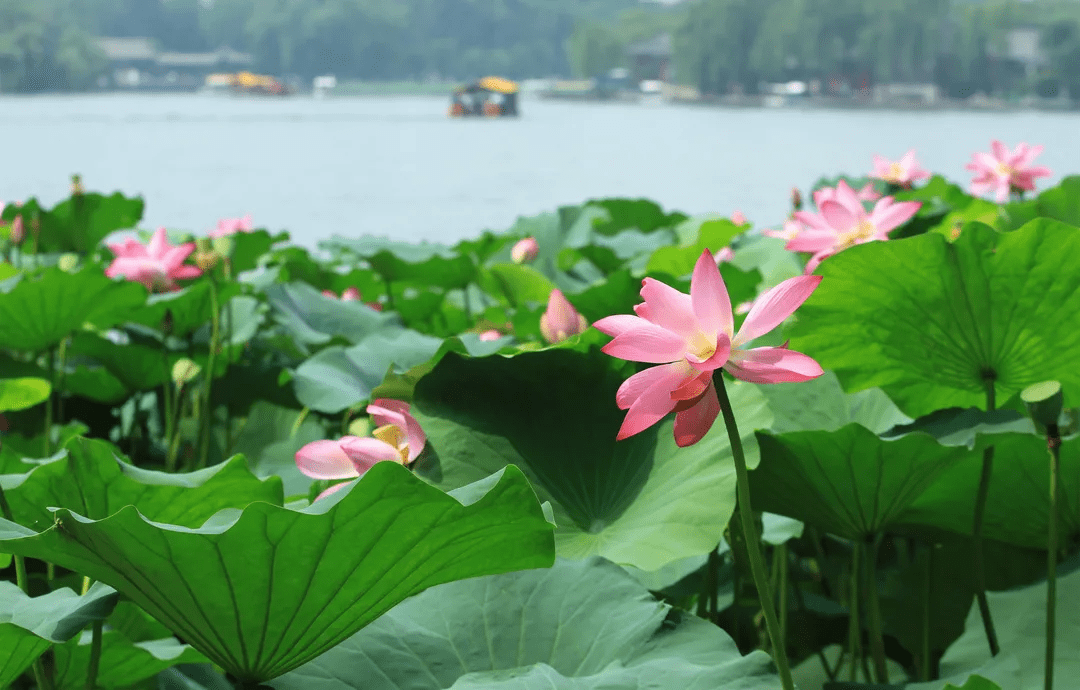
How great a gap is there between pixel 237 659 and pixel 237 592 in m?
0.06

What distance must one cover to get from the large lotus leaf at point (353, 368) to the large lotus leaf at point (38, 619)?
44cm

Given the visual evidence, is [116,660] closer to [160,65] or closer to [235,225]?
[235,225]

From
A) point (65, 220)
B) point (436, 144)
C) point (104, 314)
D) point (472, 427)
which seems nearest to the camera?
point (472, 427)

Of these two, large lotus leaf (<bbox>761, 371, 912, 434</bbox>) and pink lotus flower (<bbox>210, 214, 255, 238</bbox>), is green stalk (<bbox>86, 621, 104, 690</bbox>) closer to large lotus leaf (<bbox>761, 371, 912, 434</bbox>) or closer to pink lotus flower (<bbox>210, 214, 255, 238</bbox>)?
large lotus leaf (<bbox>761, 371, 912, 434</bbox>)

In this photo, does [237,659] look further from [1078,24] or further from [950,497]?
[1078,24]

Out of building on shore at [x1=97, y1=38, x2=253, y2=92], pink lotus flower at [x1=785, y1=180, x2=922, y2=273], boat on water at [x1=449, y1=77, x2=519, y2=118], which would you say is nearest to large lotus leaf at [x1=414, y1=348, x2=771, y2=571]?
pink lotus flower at [x1=785, y1=180, x2=922, y2=273]

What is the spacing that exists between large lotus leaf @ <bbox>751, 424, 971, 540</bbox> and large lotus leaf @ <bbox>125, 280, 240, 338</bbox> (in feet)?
2.63

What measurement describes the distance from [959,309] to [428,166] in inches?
112

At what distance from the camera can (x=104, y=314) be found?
1305 mm

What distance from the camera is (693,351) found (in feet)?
1.57

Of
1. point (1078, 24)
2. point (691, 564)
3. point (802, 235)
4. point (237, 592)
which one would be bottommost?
point (691, 564)

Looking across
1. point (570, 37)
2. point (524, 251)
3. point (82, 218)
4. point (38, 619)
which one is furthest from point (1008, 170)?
point (570, 37)

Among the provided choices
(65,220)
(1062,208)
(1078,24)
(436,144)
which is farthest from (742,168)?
(1078,24)

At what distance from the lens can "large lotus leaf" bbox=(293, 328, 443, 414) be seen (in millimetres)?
1034
